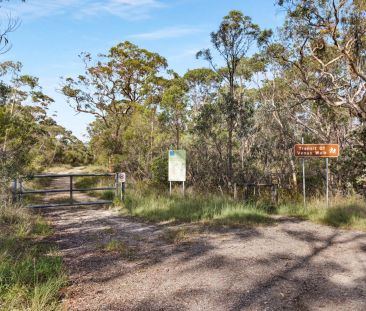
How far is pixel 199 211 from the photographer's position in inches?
380

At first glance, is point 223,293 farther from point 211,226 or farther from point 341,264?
point 211,226

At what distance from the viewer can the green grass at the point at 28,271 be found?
371 cm

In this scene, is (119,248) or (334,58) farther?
(334,58)

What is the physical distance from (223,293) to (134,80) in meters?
25.5

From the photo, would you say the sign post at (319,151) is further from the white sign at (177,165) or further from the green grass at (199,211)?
the white sign at (177,165)

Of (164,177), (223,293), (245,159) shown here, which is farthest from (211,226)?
(164,177)

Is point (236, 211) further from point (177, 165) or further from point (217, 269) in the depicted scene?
point (217, 269)

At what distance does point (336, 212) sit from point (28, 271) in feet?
24.3

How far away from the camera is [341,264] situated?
5.41 meters

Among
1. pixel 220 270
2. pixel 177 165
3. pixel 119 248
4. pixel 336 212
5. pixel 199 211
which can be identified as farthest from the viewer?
pixel 177 165

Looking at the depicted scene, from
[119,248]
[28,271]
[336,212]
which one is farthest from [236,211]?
[28,271]

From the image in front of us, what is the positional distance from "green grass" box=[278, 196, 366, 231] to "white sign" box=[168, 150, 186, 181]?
3.29 metres

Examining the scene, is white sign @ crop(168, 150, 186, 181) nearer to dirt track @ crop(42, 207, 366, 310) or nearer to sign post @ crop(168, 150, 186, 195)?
sign post @ crop(168, 150, 186, 195)

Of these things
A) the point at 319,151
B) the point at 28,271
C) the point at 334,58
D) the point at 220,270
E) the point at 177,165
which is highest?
the point at 334,58
